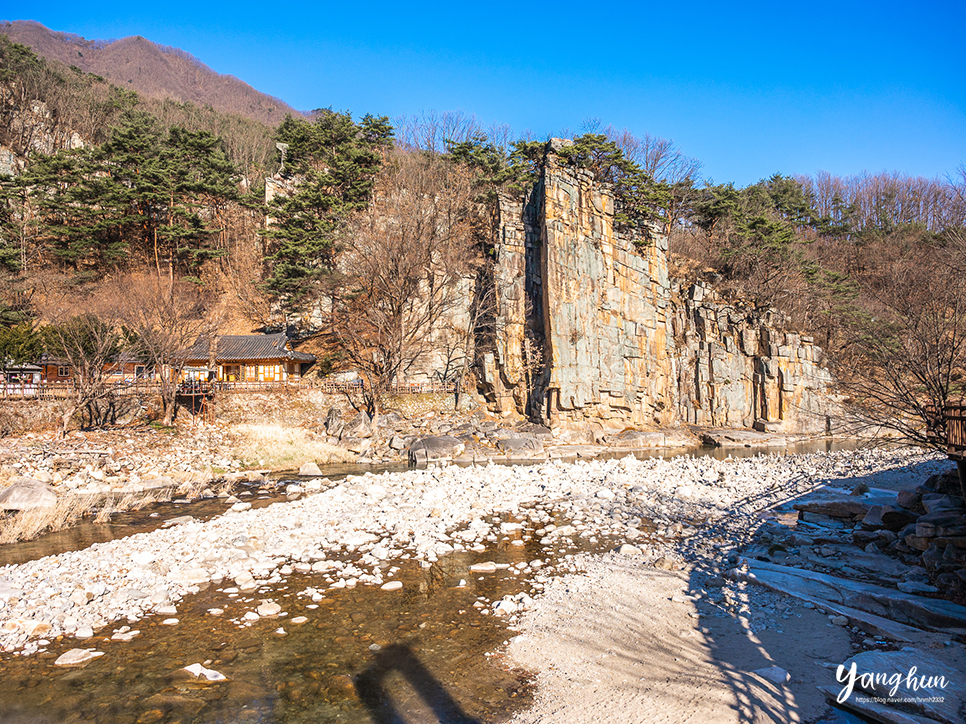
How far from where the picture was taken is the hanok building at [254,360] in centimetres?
3572

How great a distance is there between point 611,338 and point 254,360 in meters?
25.0

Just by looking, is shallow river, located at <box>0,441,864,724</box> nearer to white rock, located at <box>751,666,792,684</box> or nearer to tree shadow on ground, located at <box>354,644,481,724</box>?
tree shadow on ground, located at <box>354,644,481,724</box>

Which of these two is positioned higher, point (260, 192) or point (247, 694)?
point (260, 192)

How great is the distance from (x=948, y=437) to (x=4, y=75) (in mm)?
75008

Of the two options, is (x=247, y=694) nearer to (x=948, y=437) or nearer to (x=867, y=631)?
(x=867, y=631)

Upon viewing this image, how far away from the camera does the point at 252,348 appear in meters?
37.0

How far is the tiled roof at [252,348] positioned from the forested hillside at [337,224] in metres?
2.83

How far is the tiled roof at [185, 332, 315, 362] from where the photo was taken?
3569 centimetres

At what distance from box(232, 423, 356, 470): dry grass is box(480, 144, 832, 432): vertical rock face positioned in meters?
14.0

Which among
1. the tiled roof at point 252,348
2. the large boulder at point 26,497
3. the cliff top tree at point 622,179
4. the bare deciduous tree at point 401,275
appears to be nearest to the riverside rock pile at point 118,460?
the large boulder at point 26,497

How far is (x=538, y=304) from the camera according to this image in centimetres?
3716

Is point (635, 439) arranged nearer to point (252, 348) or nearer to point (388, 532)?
point (388, 532)

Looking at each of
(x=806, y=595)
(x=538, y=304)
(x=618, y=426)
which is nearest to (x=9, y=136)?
(x=538, y=304)

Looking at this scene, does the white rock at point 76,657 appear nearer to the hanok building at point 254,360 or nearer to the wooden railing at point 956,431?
the wooden railing at point 956,431
